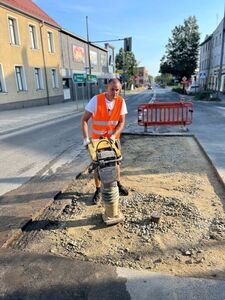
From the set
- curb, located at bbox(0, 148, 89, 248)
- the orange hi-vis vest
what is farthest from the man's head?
curb, located at bbox(0, 148, 89, 248)

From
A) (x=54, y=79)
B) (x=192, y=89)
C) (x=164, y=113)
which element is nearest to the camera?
(x=164, y=113)

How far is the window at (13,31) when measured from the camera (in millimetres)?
20306

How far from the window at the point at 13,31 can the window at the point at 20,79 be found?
2032 millimetres

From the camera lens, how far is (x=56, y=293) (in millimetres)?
2309

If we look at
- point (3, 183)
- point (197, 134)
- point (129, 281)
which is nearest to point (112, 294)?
point (129, 281)

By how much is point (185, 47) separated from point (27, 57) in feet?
114

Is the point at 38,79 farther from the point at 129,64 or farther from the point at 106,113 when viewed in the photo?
the point at 129,64

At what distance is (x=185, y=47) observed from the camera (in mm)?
47562

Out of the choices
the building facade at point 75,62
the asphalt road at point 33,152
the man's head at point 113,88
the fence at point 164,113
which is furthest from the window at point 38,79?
the man's head at point 113,88

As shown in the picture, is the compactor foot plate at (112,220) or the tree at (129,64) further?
the tree at (129,64)

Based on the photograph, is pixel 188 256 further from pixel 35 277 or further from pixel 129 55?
pixel 129 55

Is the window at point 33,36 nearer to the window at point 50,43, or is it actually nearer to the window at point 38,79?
the window at point 38,79

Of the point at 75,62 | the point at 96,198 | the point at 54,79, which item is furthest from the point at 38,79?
the point at 96,198

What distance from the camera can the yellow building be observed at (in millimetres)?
19438
